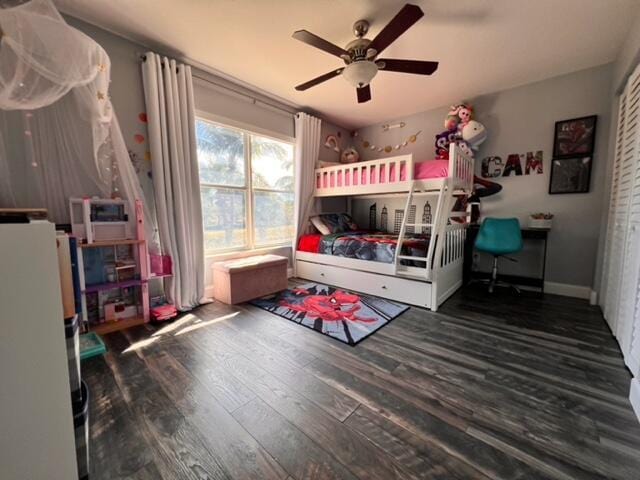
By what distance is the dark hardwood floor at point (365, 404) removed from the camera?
40.0 inches

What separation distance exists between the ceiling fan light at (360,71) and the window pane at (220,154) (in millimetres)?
1614

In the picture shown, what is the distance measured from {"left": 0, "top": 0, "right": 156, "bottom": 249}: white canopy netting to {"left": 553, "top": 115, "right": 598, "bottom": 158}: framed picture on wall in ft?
14.0

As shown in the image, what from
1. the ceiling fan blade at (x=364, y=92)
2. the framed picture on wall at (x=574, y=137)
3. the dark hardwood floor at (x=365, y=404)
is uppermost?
the ceiling fan blade at (x=364, y=92)

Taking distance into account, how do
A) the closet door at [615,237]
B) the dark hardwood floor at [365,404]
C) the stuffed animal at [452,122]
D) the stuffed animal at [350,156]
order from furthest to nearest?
the stuffed animal at [350,156] → the stuffed animal at [452,122] → the closet door at [615,237] → the dark hardwood floor at [365,404]

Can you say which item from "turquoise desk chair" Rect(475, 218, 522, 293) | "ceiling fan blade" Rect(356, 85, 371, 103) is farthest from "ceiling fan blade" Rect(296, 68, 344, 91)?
"turquoise desk chair" Rect(475, 218, 522, 293)

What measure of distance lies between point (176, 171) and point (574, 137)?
421 cm

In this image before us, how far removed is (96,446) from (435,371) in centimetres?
175

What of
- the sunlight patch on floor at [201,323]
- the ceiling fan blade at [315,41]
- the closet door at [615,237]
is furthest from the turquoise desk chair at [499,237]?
the sunlight patch on floor at [201,323]

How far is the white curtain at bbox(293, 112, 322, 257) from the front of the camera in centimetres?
360

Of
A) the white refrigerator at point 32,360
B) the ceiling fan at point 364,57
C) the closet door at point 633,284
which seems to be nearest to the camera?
the white refrigerator at point 32,360

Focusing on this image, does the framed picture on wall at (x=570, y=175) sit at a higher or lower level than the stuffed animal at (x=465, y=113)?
lower

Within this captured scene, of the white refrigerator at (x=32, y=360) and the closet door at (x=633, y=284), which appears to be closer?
the white refrigerator at (x=32, y=360)

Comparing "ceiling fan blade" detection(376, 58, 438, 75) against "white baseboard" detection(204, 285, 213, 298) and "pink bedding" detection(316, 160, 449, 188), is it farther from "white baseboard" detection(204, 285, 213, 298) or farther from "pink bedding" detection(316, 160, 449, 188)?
"white baseboard" detection(204, 285, 213, 298)

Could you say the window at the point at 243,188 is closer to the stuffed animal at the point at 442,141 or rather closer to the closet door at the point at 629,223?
the stuffed animal at the point at 442,141
